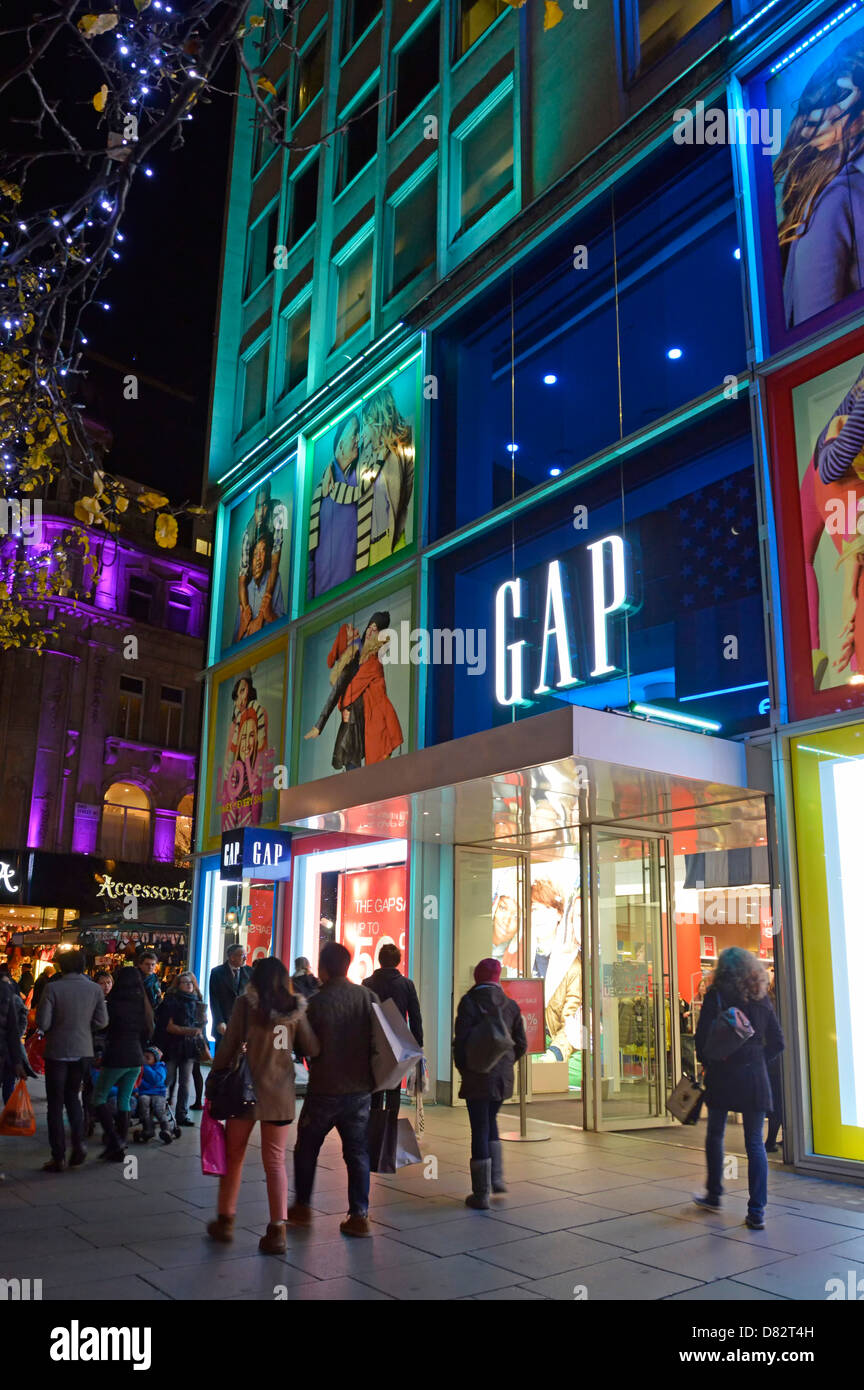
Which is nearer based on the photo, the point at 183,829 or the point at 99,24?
the point at 99,24

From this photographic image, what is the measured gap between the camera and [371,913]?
1495cm

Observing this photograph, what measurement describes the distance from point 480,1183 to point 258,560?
567 inches

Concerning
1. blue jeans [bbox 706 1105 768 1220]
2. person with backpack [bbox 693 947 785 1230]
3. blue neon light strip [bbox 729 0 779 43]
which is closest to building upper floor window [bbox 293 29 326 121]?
blue neon light strip [bbox 729 0 779 43]

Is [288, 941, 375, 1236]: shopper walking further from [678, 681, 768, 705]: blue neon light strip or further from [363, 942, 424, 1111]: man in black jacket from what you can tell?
[678, 681, 768, 705]: blue neon light strip

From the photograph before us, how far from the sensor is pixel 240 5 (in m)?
4.43

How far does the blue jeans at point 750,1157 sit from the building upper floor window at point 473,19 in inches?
607

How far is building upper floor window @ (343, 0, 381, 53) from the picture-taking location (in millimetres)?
19469

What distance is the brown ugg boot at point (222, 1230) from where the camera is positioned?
20.8 ft

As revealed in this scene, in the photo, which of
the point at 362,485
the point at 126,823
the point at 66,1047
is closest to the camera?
the point at 66,1047

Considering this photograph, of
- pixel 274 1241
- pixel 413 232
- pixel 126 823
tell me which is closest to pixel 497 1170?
pixel 274 1241

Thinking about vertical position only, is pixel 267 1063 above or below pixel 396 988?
below

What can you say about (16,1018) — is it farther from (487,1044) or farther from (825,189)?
(825,189)

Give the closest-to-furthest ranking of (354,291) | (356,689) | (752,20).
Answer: (752,20)
(356,689)
(354,291)
